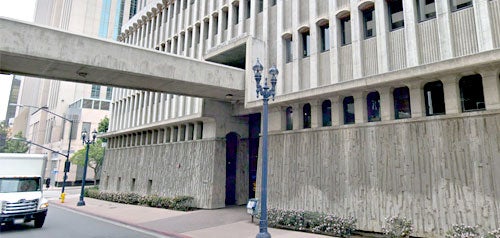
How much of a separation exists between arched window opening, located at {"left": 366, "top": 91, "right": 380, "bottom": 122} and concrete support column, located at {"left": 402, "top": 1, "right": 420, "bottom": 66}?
6.05ft

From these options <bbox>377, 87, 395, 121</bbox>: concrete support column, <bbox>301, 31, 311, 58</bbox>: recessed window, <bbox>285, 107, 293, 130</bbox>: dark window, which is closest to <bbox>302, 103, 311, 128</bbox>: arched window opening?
<bbox>285, 107, 293, 130</bbox>: dark window

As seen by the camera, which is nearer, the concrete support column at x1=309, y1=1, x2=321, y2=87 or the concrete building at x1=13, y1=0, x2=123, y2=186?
the concrete support column at x1=309, y1=1, x2=321, y2=87

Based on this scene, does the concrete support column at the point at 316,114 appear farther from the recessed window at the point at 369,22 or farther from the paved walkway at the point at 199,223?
the paved walkway at the point at 199,223

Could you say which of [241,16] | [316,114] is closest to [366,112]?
[316,114]

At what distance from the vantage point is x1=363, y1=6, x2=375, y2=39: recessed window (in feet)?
43.3

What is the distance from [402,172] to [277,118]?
676 cm

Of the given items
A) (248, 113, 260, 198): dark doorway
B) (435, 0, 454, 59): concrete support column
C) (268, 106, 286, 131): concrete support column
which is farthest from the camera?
(248, 113, 260, 198): dark doorway

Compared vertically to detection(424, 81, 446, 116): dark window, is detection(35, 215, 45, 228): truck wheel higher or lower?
lower

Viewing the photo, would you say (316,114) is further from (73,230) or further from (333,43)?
(73,230)

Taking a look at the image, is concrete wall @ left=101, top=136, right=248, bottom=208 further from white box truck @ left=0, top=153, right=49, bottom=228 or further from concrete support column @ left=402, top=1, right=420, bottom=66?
concrete support column @ left=402, top=1, right=420, bottom=66

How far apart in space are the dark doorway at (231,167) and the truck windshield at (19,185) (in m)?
10.9

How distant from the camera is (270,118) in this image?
54.9 feet

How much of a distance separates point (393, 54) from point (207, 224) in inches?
430

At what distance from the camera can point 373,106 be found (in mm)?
12898
